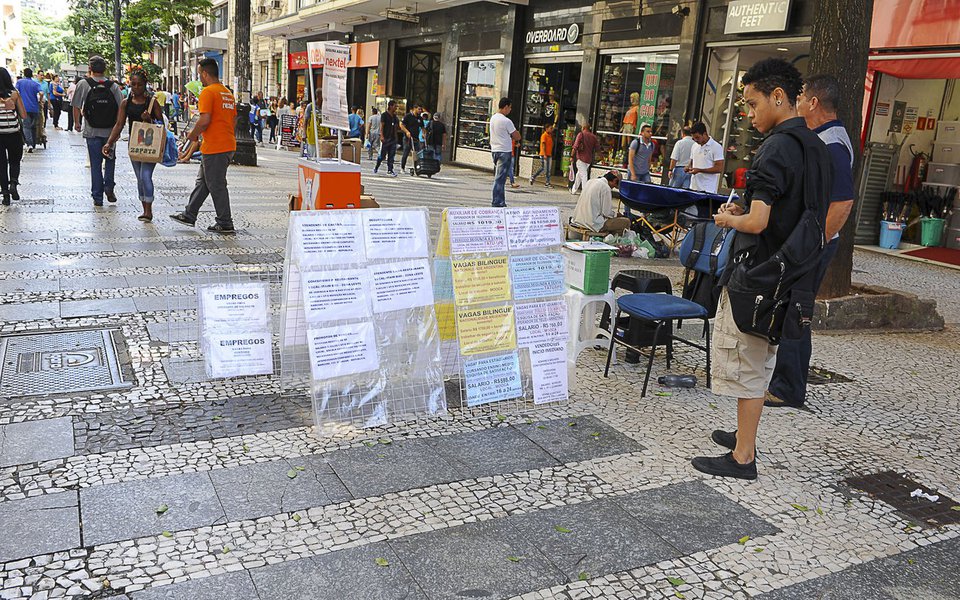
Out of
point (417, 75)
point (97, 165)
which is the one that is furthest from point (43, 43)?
point (97, 165)

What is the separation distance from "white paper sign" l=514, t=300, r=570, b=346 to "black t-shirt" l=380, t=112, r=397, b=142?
15.0 meters

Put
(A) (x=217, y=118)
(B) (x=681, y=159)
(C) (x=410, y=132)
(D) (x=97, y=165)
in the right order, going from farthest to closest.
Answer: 1. (C) (x=410, y=132)
2. (B) (x=681, y=159)
3. (D) (x=97, y=165)
4. (A) (x=217, y=118)

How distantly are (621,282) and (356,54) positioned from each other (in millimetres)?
26354

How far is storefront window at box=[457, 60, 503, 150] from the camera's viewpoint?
875 inches

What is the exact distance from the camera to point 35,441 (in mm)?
3682

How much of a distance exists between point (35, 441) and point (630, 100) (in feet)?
52.9

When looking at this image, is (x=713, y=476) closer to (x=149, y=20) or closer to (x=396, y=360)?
(x=396, y=360)

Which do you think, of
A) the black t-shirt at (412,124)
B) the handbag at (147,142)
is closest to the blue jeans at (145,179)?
the handbag at (147,142)

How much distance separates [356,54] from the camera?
29.9m

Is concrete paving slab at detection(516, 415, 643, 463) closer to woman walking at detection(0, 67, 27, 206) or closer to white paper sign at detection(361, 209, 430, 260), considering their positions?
white paper sign at detection(361, 209, 430, 260)

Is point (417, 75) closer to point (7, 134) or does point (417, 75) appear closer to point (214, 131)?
point (7, 134)

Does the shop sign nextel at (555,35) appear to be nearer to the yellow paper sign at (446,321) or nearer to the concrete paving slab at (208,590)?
the yellow paper sign at (446,321)

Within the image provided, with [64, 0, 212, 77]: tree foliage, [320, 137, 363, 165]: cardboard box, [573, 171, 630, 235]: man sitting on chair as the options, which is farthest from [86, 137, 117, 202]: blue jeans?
[64, 0, 212, 77]: tree foliage

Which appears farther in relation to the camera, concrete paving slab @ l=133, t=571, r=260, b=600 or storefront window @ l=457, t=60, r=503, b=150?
storefront window @ l=457, t=60, r=503, b=150
